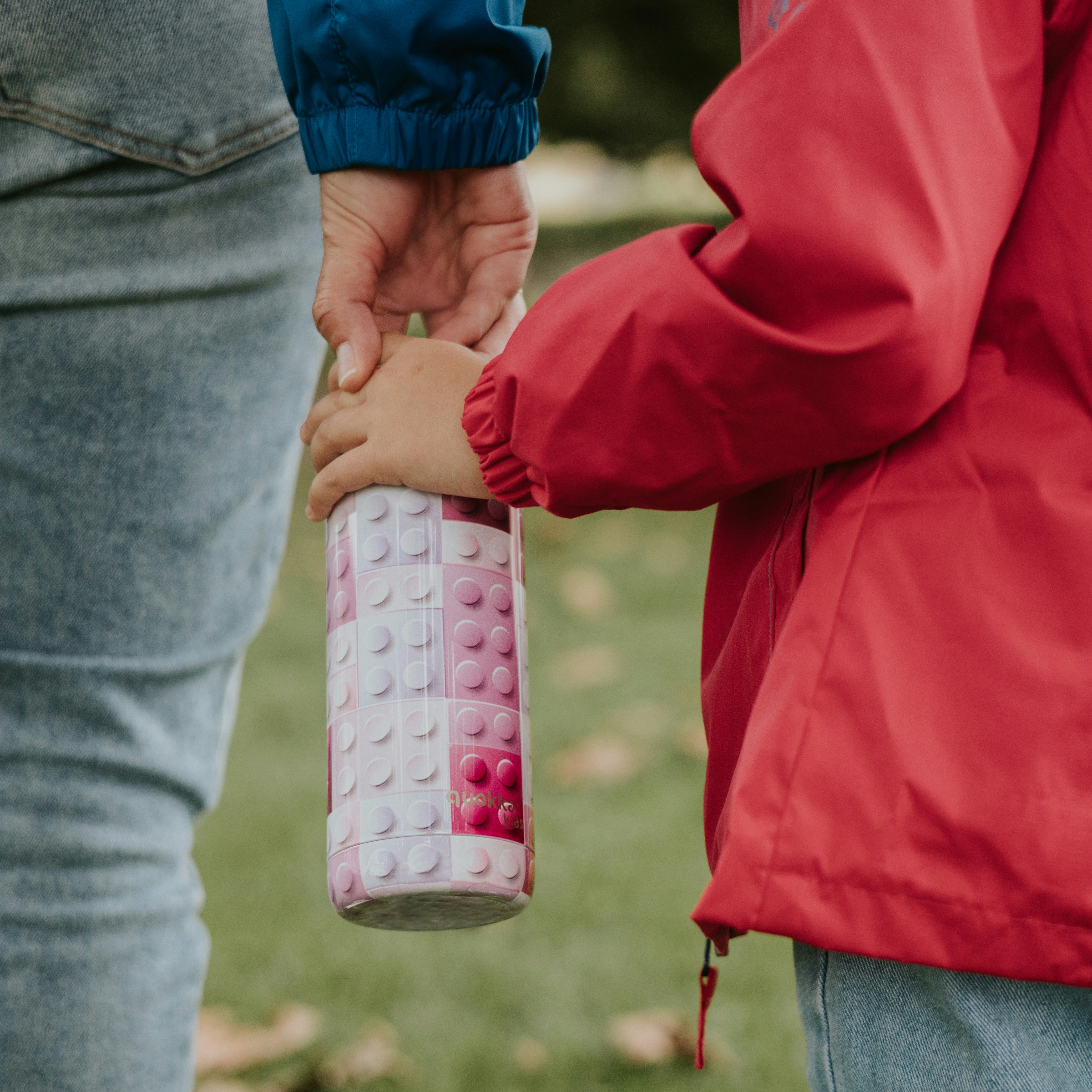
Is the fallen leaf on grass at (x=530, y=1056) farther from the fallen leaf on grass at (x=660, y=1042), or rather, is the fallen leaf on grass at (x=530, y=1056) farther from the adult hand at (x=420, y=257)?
the adult hand at (x=420, y=257)

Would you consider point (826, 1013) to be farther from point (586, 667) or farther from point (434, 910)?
point (586, 667)

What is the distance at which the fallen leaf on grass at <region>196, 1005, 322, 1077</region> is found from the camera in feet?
6.33

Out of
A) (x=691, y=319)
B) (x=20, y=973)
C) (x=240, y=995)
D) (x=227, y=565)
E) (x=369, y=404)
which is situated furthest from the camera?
(x=240, y=995)

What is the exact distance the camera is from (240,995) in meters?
2.08

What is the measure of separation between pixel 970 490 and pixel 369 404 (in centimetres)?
55

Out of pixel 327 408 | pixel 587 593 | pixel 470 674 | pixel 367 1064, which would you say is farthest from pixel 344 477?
pixel 587 593

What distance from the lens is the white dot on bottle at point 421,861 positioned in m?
1.03

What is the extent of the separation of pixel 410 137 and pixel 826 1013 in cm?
88

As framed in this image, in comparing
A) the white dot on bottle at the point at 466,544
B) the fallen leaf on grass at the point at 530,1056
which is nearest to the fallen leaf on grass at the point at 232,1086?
the fallen leaf on grass at the point at 530,1056

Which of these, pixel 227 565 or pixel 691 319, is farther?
pixel 227 565

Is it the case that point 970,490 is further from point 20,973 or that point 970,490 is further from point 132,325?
point 20,973

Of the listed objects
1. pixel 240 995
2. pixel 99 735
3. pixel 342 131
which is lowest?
pixel 240 995

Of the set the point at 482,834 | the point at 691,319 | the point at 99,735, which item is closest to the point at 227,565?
the point at 99,735

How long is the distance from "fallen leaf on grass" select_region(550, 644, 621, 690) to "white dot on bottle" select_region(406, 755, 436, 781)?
206 cm
